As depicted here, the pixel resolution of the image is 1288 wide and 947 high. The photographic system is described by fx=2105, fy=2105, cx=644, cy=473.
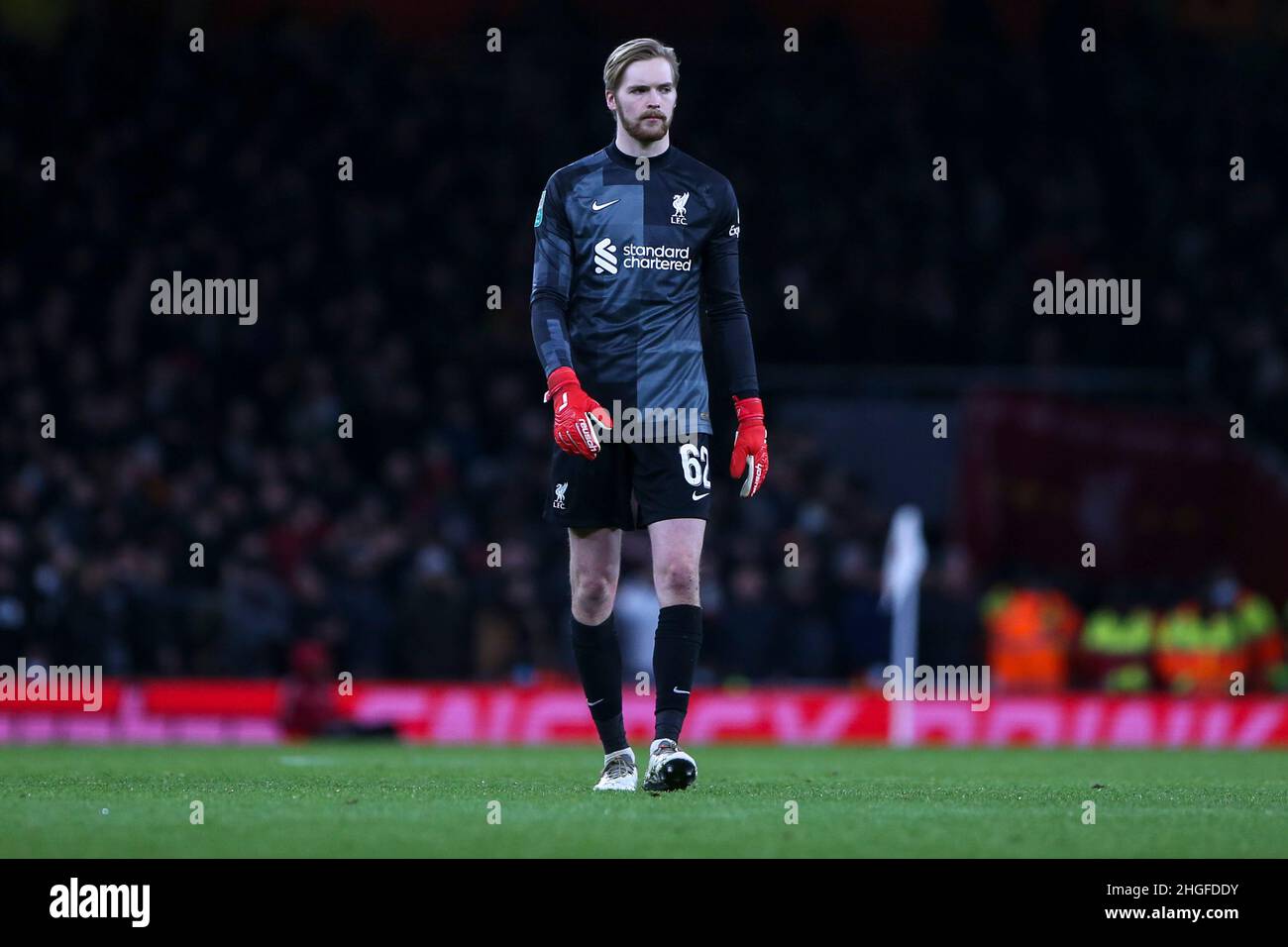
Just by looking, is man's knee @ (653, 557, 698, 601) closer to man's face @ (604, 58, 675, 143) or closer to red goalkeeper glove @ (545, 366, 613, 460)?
red goalkeeper glove @ (545, 366, 613, 460)

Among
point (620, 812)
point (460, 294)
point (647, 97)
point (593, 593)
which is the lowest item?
point (620, 812)

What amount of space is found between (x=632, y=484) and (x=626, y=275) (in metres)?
0.76

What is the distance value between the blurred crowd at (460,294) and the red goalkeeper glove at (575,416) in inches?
429

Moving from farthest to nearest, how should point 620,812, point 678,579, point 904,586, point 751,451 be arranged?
point 904,586
point 751,451
point 678,579
point 620,812

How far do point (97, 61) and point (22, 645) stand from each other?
9.53 metres

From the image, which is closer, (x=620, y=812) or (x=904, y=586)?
(x=620, y=812)

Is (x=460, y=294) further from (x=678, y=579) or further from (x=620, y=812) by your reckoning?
(x=620, y=812)

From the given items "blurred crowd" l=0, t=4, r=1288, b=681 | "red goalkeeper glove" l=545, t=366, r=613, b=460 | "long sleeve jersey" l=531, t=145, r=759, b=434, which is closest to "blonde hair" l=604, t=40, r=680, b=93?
"long sleeve jersey" l=531, t=145, r=759, b=434

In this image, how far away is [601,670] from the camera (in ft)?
25.4

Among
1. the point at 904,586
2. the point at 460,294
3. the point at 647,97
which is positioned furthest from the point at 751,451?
the point at 460,294

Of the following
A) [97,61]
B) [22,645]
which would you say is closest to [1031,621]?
[22,645]

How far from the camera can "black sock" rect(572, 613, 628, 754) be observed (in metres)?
7.67

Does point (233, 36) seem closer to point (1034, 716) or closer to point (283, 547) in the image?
point (283, 547)

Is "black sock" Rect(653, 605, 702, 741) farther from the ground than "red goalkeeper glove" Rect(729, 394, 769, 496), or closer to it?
closer to it
